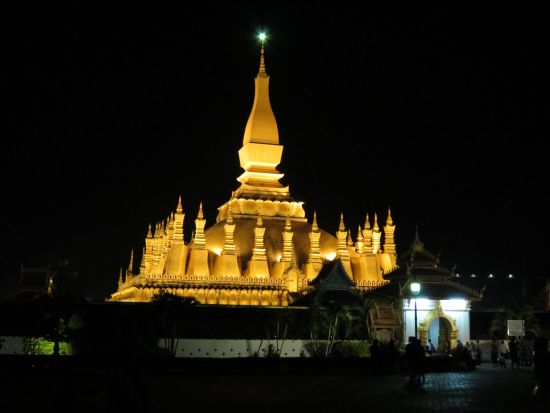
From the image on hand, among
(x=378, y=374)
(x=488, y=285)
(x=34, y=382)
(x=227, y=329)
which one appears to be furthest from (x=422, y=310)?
(x=488, y=285)

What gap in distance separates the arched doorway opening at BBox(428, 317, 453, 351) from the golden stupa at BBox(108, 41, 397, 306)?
11.6ft

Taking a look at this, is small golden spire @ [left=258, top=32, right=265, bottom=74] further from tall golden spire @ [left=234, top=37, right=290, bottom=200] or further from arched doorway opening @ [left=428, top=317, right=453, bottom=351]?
arched doorway opening @ [left=428, top=317, right=453, bottom=351]

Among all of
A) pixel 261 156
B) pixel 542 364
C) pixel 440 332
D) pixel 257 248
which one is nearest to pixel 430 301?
pixel 440 332

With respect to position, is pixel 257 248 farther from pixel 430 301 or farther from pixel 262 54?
pixel 262 54

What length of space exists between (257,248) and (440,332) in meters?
9.89

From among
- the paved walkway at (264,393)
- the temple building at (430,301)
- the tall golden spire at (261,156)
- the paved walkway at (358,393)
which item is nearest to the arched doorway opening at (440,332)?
the temple building at (430,301)

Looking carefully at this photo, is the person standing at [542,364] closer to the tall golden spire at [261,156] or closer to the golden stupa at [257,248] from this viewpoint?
the golden stupa at [257,248]

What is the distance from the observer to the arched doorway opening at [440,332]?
124 ft

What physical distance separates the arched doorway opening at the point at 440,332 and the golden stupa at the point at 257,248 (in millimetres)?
3523

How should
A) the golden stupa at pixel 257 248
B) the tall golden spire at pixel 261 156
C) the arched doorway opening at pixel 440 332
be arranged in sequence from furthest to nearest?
the tall golden spire at pixel 261 156 < the golden stupa at pixel 257 248 < the arched doorway opening at pixel 440 332

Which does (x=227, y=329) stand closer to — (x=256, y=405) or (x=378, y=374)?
(x=378, y=374)

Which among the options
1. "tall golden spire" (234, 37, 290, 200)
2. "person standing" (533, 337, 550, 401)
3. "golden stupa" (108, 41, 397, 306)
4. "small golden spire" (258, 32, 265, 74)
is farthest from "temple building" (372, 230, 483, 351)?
"small golden spire" (258, 32, 265, 74)

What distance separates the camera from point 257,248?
4412cm

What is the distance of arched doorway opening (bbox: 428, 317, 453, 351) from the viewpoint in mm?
37719
